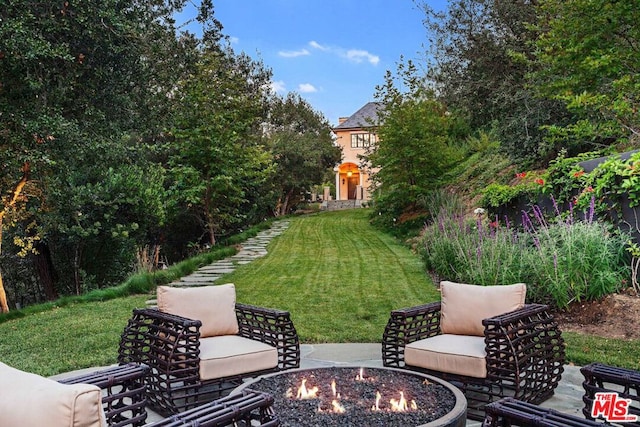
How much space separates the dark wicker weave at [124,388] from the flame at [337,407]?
0.92 metres

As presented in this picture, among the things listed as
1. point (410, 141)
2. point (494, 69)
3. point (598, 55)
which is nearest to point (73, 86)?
point (598, 55)

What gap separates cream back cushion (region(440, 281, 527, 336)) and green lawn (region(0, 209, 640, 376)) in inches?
43.6

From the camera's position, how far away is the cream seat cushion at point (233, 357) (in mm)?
3215

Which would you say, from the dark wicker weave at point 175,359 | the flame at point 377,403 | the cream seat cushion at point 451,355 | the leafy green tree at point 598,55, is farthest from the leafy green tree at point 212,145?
the flame at point 377,403

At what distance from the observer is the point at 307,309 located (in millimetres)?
6469

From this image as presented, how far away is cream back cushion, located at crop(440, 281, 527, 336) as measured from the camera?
3.56 meters

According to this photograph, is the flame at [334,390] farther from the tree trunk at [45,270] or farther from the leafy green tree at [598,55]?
the tree trunk at [45,270]

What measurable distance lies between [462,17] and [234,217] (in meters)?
7.37

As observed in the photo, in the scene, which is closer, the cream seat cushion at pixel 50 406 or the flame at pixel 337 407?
the cream seat cushion at pixel 50 406

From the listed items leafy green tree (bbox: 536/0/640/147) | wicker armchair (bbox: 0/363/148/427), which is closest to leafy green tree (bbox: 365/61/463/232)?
leafy green tree (bbox: 536/0/640/147)

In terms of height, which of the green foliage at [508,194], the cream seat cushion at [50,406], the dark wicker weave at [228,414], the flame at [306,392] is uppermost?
the green foliage at [508,194]

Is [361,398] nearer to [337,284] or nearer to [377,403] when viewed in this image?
[377,403]

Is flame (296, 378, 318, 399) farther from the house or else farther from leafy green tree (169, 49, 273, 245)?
the house

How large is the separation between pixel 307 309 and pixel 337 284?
167 cm
